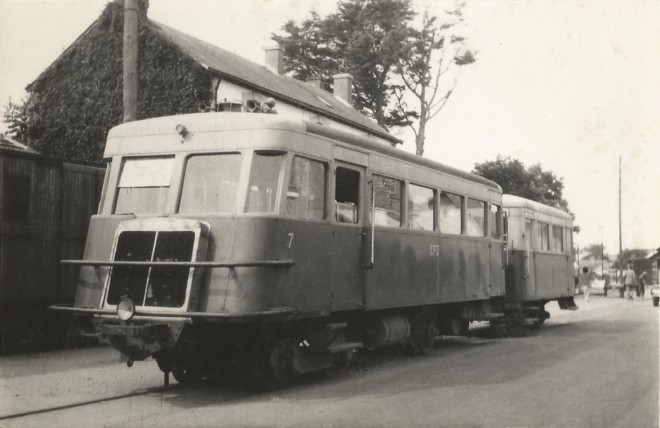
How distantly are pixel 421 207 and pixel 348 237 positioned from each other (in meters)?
2.49

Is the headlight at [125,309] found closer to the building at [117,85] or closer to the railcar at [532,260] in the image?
the railcar at [532,260]

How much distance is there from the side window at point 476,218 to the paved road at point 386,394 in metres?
2.37

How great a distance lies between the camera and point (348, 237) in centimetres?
929

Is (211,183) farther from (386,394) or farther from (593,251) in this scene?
(593,251)

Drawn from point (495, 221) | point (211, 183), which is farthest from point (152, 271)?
point (495, 221)

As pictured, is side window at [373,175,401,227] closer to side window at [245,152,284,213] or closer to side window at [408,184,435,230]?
side window at [408,184,435,230]

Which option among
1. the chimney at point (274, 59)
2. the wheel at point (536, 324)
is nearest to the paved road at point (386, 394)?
the wheel at point (536, 324)

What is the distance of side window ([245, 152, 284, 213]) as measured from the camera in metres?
7.96

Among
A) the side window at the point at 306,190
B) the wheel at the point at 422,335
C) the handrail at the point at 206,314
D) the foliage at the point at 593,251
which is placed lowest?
the wheel at the point at 422,335

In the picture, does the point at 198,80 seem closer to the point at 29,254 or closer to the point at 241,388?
the point at 29,254

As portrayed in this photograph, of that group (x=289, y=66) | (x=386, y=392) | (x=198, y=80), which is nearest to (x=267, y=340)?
(x=386, y=392)

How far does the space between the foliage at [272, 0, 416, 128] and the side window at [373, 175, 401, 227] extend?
25185 millimetres

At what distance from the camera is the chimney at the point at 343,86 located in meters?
35.1

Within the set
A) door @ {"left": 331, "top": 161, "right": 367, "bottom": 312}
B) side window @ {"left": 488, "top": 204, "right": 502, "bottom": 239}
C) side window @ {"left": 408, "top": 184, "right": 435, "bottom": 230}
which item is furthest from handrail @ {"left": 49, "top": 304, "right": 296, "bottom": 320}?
side window @ {"left": 488, "top": 204, "right": 502, "bottom": 239}
